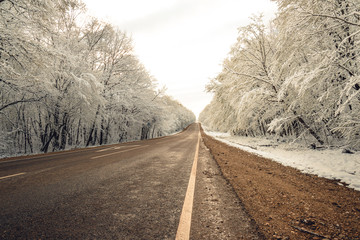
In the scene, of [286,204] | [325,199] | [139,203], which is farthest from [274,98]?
[139,203]

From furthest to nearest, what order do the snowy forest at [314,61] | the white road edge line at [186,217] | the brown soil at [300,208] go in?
the snowy forest at [314,61], the brown soil at [300,208], the white road edge line at [186,217]

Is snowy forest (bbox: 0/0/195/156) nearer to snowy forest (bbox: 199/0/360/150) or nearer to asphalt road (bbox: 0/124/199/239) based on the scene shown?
asphalt road (bbox: 0/124/199/239)

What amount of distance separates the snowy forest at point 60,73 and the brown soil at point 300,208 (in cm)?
1002

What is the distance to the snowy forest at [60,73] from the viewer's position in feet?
25.6

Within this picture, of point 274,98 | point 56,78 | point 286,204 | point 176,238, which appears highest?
point 56,78

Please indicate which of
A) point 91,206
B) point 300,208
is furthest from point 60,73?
point 300,208

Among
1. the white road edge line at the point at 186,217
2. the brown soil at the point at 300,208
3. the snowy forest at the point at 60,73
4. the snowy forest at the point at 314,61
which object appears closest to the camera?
the white road edge line at the point at 186,217

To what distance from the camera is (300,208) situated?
7.88ft

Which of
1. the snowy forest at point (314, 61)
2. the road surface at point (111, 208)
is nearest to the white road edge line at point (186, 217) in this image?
the road surface at point (111, 208)

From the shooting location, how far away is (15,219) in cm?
205

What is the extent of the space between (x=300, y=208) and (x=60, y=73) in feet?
49.2

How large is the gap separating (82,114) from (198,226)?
18.3 meters

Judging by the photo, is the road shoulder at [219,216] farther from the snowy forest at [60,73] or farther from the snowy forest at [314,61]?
the snowy forest at [60,73]

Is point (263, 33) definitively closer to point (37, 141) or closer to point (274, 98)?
point (274, 98)
